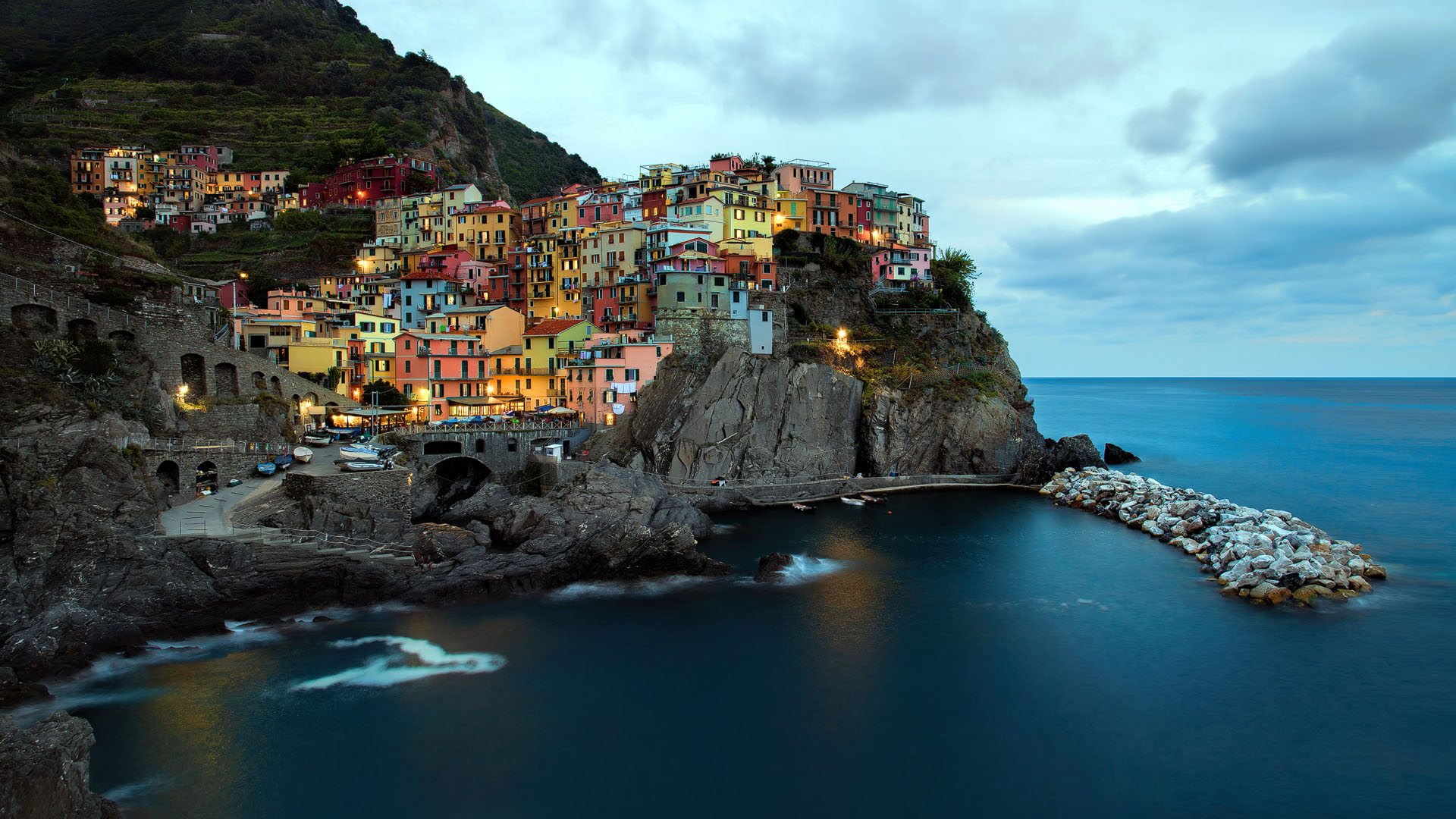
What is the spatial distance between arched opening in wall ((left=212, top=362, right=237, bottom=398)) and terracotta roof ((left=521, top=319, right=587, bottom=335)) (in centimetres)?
1797

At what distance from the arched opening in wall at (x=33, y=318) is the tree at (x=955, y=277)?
54.2 metres

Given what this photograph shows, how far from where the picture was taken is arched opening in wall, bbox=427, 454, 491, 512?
139ft

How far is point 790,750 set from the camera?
20031 mm

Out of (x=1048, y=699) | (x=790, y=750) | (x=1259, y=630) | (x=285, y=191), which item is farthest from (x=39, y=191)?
(x=1259, y=630)

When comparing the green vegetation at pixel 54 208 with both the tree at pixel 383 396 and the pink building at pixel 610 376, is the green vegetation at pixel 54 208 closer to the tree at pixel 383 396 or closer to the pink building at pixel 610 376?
the tree at pixel 383 396

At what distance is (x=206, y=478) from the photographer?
3247cm

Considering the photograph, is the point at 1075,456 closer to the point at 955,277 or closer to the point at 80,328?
the point at 955,277

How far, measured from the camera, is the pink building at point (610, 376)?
48.7 meters

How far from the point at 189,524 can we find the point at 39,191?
94.1ft

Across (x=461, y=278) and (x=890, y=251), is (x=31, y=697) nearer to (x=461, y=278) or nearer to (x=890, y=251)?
(x=461, y=278)

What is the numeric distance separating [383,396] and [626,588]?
79.0 ft

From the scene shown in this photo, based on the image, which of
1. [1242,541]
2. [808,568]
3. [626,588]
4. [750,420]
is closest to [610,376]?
[750,420]

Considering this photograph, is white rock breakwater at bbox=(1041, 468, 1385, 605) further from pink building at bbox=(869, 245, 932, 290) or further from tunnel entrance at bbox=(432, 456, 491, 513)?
tunnel entrance at bbox=(432, 456, 491, 513)

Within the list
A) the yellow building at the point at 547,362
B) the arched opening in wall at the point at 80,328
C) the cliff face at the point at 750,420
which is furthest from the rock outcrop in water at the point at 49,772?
the yellow building at the point at 547,362
